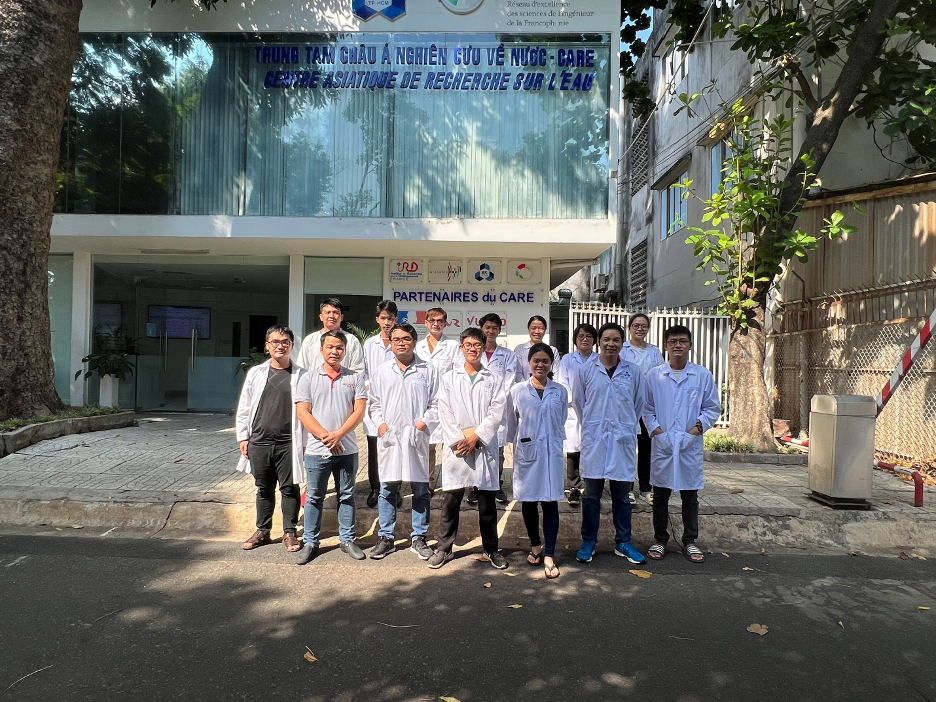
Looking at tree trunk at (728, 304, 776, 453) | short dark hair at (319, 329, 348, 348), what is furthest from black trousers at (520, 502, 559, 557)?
tree trunk at (728, 304, 776, 453)

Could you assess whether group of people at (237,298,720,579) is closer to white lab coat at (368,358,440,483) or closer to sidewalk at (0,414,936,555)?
white lab coat at (368,358,440,483)

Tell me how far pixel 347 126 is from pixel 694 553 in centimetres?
930

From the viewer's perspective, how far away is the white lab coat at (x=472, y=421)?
4848 millimetres

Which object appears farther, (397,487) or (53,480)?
(53,480)

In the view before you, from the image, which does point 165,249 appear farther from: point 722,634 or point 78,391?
point 722,634

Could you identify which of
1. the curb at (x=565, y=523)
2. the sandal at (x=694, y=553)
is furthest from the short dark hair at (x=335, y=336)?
the sandal at (x=694, y=553)

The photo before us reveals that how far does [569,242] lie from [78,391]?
9.54m

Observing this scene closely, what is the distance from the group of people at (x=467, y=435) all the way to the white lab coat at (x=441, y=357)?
0.04 metres

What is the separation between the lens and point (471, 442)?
4.81 metres

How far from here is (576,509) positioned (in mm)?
5828

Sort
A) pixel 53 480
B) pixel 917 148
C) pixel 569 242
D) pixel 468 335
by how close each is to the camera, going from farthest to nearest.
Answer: pixel 569 242 < pixel 917 148 < pixel 53 480 < pixel 468 335

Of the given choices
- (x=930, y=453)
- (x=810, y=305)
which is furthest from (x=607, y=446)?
(x=810, y=305)

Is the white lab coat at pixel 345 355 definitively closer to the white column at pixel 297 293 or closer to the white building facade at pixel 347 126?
the white building facade at pixel 347 126

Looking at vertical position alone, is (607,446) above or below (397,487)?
above
